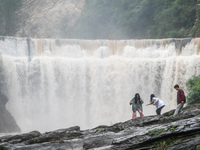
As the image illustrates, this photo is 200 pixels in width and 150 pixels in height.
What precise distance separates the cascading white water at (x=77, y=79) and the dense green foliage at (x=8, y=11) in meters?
21.1

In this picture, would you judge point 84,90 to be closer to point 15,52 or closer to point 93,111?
point 93,111

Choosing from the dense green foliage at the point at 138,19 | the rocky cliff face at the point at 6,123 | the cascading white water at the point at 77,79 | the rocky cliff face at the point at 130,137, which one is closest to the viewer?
the rocky cliff face at the point at 130,137

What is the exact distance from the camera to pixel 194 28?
3136 centimetres

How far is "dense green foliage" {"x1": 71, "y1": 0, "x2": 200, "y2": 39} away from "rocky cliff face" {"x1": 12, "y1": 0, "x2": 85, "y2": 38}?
5.86 feet

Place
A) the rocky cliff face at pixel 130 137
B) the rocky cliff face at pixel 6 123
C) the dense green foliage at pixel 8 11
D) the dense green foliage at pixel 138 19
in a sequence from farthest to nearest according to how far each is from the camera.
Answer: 1. the dense green foliage at pixel 8 11
2. the dense green foliage at pixel 138 19
3. the rocky cliff face at pixel 6 123
4. the rocky cliff face at pixel 130 137

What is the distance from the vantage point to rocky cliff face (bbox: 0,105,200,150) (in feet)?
27.6

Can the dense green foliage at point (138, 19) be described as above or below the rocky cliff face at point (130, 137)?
above

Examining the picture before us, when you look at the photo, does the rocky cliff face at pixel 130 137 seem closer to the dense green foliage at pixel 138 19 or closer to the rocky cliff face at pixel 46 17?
the dense green foliage at pixel 138 19

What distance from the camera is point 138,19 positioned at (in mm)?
40625

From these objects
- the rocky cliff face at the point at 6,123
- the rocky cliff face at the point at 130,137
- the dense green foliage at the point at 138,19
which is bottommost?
the rocky cliff face at the point at 6,123

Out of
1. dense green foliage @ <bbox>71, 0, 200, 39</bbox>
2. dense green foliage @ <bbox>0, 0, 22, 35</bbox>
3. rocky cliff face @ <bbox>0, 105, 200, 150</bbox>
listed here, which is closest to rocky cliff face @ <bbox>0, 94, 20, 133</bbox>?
rocky cliff face @ <bbox>0, 105, 200, 150</bbox>

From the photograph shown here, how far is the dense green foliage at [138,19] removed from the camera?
3369cm

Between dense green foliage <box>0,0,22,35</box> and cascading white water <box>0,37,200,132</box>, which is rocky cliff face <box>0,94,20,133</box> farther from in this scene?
dense green foliage <box>0,0,22,35</box>

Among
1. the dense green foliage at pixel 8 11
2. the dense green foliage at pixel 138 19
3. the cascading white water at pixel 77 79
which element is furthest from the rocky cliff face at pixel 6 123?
the dense green foliage at pixel 8 11
